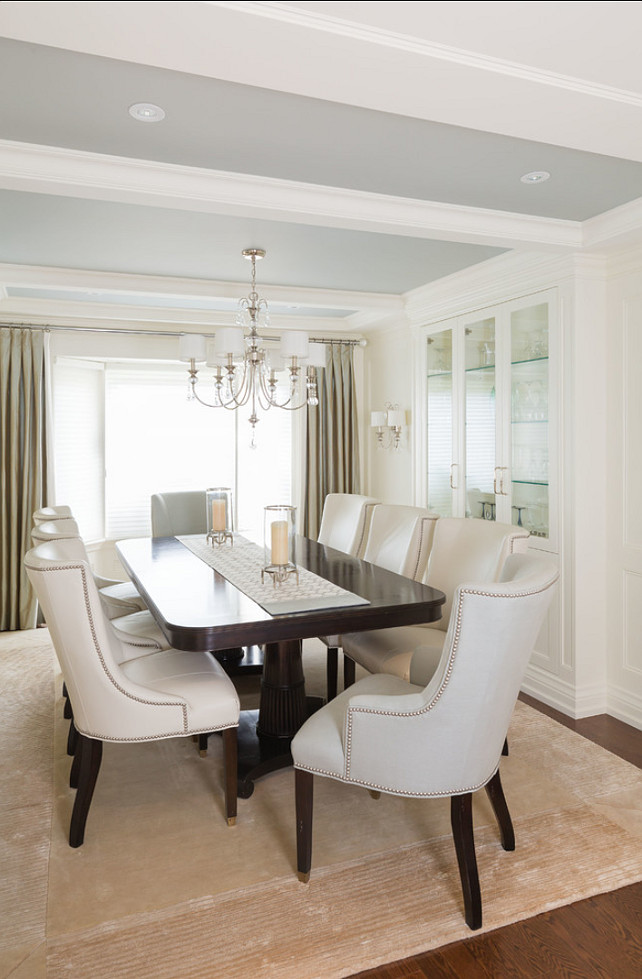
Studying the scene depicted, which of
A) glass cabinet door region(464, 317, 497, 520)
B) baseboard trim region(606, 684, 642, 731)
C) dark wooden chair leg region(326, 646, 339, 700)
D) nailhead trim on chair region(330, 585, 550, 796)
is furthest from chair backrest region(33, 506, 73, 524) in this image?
baseboard trim region(606, 684, 642, 731)

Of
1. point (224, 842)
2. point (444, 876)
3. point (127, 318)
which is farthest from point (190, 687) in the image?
point (127, 318)

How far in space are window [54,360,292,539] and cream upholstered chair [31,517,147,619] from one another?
1708 millimetres

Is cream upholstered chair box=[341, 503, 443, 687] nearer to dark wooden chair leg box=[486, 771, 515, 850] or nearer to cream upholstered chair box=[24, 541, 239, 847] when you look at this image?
cream upholstered chair box=[24, 541, 239, 847]

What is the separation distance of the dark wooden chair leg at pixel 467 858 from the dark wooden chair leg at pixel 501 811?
25cm

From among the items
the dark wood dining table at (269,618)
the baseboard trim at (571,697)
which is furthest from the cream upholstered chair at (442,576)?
the baseboard trim at (571,697)

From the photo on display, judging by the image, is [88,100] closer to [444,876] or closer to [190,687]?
[190,687]

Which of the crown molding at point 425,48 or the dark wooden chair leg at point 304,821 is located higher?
the crown molding at point 425,48

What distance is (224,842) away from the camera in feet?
7.68

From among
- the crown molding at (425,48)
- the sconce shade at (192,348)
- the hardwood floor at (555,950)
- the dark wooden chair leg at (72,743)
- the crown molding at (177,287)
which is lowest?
the hardwood floor at (555,950)

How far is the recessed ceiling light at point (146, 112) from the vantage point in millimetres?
2044

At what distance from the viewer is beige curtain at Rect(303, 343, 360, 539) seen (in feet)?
19.0

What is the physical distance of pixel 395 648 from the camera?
2912 mm

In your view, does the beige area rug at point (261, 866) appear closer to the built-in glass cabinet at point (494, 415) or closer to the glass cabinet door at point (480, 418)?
the built-in glass cabinet at point (494, 415)

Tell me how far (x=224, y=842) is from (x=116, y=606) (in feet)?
5.22
